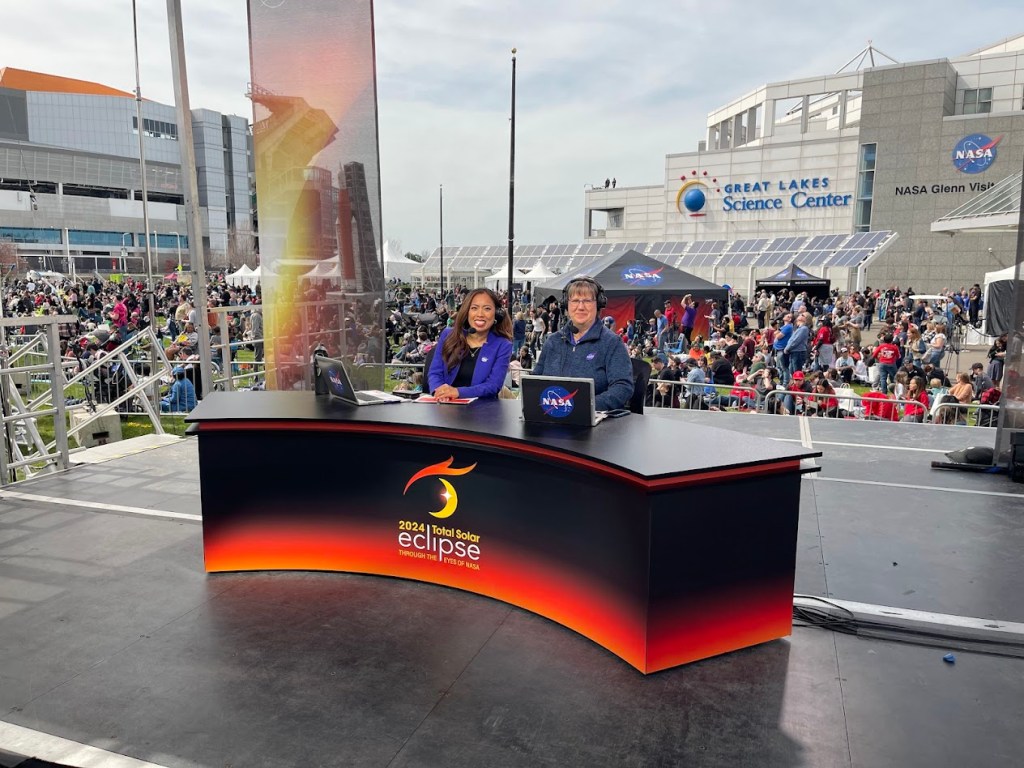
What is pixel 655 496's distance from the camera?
11.6ft

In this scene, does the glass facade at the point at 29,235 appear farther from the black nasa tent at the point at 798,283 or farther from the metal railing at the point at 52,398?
the black nasa tent at the point at 798,283

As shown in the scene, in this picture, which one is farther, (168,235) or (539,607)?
(168,235)

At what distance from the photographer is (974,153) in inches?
1694

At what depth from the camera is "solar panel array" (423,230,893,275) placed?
41.3 m

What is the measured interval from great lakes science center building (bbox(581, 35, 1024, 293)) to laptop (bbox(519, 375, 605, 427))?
40.6 meters

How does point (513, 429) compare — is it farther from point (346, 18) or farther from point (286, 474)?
point (346, 18)

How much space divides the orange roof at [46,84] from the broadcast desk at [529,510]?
9656 centimetres

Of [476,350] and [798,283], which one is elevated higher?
[798,283]

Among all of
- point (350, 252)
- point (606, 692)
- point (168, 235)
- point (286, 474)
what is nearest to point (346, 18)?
point (350, 252)

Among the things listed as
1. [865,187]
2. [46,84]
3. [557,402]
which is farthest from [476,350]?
[46,84]

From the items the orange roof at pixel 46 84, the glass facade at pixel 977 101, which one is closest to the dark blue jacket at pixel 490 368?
the glass facade at pixel 977 101

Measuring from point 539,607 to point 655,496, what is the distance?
4.26 ft

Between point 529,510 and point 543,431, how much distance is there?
50cm

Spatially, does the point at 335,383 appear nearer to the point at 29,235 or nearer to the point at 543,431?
the point at 543,431
